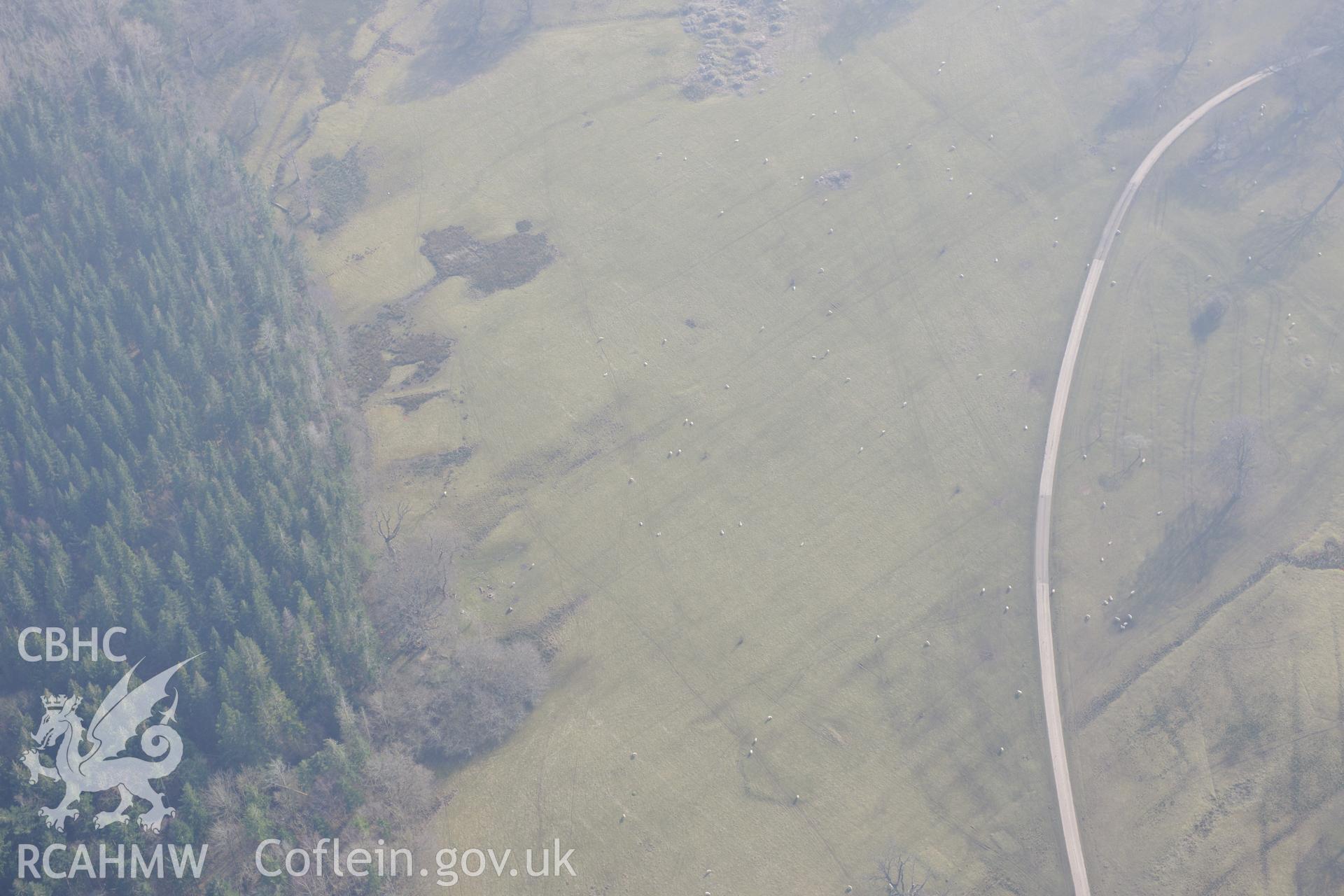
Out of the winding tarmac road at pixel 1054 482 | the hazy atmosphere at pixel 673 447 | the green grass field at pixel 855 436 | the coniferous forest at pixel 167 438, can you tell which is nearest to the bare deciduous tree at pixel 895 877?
the hazy atmosphere at pixel 673 447

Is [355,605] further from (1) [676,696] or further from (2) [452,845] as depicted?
(1) [676,696]

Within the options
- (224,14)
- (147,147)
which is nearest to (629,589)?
(147,147)

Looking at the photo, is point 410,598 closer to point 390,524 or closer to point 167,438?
point 390,524

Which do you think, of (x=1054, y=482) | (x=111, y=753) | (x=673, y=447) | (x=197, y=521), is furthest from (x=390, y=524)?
(x=1054, y=482)

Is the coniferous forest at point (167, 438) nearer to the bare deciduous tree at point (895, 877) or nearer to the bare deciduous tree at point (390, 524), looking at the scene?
the bare deciduous tree at point (390, 524)

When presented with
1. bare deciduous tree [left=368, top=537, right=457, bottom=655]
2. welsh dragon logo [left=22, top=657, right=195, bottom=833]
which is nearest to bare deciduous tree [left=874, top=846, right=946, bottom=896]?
bare deciduous tree [left=368, top=537, right=457, bottom=655]

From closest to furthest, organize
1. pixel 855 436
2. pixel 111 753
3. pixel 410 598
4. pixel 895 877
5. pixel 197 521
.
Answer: pixel 111 753
pixel 895 877
pixel 197 521
pixel 410 598
pixel 855 436

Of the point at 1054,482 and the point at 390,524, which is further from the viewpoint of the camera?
the point at 1054,482
